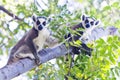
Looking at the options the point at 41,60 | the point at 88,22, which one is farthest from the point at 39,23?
the point at 41,60

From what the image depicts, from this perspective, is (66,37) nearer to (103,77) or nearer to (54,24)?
(54,24)

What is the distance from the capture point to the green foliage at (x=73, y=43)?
40.6 inches

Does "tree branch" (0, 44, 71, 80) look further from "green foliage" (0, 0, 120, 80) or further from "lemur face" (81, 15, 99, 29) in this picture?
"lemur face" (81, 15, 99, 29)

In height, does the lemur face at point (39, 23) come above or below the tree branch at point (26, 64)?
above

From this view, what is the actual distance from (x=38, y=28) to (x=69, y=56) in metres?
0.42

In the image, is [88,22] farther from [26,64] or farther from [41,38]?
Answer: [26,64]

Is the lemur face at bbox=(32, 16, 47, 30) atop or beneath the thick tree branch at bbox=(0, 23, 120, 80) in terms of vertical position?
atop

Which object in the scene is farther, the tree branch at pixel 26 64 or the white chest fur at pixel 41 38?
the white chest fur at pixel 41 38

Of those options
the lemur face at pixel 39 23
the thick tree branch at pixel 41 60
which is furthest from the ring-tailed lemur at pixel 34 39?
the thick tree branch at pixel 41 60

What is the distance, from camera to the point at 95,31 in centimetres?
142

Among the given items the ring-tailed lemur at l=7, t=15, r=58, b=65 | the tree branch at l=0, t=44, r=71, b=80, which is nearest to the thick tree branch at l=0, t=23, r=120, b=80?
the tree branch at l=0, t=44, r=71, b=80

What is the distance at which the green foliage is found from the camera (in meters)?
1.03

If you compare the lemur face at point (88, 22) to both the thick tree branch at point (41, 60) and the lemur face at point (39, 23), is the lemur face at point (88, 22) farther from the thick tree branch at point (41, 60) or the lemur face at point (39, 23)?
the lemur face at point (39, 23)

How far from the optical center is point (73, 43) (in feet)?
3.87
